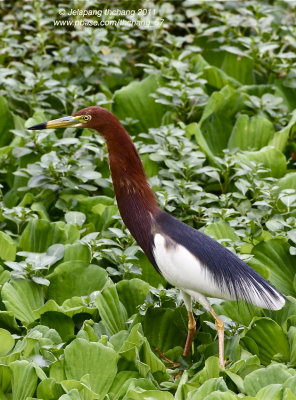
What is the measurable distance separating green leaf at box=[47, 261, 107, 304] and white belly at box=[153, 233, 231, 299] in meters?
0.42

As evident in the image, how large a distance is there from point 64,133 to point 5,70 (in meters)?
0.62

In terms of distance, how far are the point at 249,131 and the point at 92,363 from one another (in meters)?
2.09

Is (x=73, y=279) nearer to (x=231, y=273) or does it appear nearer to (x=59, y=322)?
(x=59, y=322)

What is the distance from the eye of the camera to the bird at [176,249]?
11.0 feet

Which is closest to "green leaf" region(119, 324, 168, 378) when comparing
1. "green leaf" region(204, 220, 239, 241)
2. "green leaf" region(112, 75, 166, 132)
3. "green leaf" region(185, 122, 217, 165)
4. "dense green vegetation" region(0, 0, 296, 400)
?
"dense green vegetation" region(0, 0, 296, 400)

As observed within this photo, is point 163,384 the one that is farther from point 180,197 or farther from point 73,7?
point 73,7

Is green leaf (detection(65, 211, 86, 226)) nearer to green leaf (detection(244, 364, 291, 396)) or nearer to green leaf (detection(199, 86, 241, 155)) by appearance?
green leaf (detection(199, 86, 241, 155))

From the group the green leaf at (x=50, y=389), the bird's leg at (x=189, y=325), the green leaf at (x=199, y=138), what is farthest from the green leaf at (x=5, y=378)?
the green leaf at (x=199, y=138)

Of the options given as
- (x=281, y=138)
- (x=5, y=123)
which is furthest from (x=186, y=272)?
(x=5, y=123)

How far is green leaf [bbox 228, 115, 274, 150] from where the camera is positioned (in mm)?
4863

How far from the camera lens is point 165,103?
16.1ft

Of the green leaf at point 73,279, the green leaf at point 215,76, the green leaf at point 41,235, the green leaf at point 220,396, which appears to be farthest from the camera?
the green leaf at point 215,76

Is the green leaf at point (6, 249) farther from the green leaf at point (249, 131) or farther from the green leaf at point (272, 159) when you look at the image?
the green leaf at point (249, 131)

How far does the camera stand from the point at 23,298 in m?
3.63
